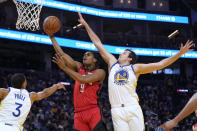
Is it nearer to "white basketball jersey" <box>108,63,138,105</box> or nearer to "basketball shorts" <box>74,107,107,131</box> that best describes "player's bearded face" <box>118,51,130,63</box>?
"white basketball jersey" <box>108,63,138,105</box>

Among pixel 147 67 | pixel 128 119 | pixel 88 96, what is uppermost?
pixel 147 67

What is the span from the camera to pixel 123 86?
4176mm

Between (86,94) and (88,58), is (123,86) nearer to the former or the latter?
(86,94)

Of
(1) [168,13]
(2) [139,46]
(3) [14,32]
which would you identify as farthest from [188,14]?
(3) [14,32]

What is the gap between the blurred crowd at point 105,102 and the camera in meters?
12.9

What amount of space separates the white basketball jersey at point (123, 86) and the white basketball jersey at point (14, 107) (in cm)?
131

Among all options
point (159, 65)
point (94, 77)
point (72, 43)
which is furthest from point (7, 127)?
point (72, 43)

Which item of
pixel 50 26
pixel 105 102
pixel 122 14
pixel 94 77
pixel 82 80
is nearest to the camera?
pixel 82 80

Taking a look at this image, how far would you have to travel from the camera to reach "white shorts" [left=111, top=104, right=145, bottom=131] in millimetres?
3957

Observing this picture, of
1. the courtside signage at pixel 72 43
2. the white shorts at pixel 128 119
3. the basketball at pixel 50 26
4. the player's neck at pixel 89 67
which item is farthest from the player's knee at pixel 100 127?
the courtside signage at pixel 72 43

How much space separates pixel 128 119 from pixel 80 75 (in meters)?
0.88

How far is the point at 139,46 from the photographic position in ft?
68.5

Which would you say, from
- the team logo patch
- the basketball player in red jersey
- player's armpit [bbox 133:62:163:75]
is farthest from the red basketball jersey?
player's armpit [bbox 133:62:163:75]

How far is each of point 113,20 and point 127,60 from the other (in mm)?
17897
